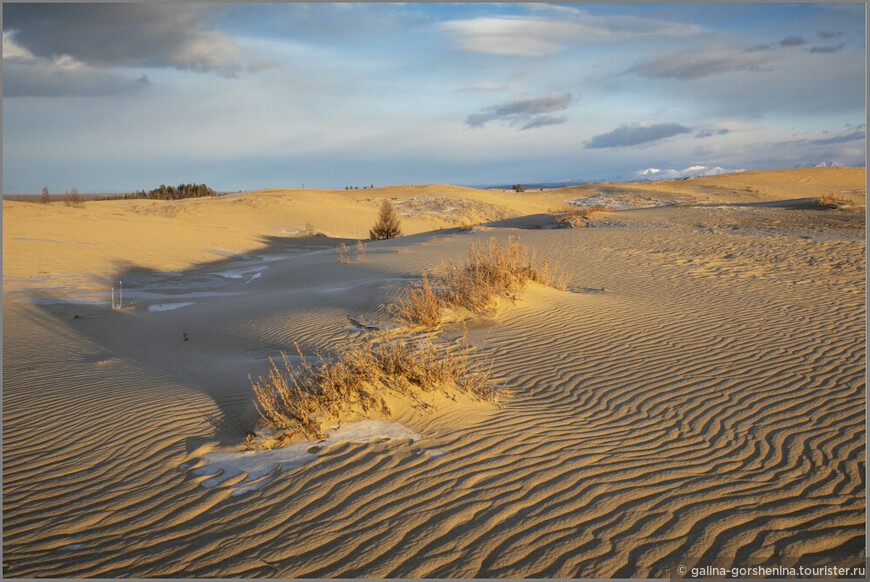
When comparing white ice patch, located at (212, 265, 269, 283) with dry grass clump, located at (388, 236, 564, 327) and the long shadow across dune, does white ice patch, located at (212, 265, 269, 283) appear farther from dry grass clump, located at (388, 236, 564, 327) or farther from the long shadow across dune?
dry grass clump, located at (388, 236, 564, 327)

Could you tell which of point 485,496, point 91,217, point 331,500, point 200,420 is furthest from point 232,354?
point 91,217

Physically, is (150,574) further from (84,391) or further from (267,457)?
(84,391)

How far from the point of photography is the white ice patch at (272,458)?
3727mm

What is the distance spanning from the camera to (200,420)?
485 centimetres

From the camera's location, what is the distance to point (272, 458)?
398 centimetres

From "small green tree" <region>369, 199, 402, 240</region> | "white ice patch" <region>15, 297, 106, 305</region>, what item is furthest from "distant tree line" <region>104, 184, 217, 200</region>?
"white ice patch" <region>15, 297, 106, 305</region>

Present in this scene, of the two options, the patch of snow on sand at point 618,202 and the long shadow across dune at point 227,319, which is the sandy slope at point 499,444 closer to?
the long shadow across dune at point 227,319

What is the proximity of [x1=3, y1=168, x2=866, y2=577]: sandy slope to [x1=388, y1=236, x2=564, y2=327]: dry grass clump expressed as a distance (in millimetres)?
456

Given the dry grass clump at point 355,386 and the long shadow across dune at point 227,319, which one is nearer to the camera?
the dry grass clump at point 355,386

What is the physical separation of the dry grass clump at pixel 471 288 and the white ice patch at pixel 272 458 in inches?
129

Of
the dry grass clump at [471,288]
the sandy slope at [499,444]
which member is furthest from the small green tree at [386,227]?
the dry grass clump at [471,288]

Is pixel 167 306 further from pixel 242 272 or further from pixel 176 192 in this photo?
pixel 176 192

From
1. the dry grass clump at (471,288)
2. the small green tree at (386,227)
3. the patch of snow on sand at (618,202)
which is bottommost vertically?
the dry grass clump at (471,288)

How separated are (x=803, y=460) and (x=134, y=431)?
19.1ft
